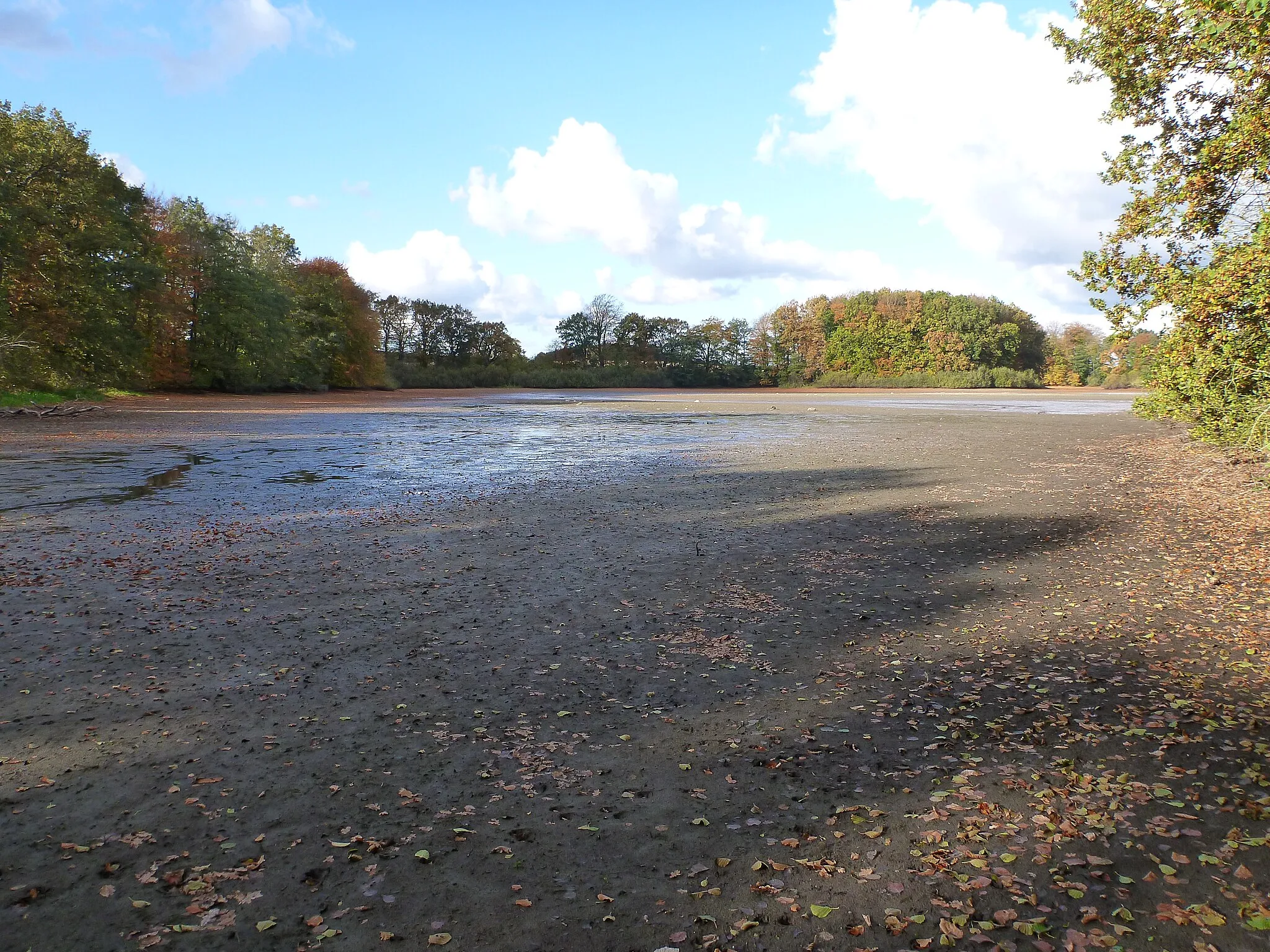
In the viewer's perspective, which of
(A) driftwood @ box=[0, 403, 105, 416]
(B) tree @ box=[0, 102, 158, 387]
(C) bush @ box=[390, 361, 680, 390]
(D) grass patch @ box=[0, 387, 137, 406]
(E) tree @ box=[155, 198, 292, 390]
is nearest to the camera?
(A) driftwood @ box=[0, 403, 105, 416]

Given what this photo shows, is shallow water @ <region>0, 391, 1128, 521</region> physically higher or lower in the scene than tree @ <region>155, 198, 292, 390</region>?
lower

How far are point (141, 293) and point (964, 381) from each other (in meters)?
68.1

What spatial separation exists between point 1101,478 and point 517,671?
40.4ft

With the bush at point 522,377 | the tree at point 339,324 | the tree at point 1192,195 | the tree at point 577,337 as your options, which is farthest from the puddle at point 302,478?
the tree at point 577,337

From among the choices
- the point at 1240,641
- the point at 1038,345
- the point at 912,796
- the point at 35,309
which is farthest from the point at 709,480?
the point at 1038,345

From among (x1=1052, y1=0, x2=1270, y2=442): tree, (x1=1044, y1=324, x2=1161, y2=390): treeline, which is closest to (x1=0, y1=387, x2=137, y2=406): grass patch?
(x1=1052, y1=0, x2=1270, y2=442): tree

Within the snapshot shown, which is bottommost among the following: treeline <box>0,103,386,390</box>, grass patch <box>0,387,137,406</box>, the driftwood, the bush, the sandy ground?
the sandy ground

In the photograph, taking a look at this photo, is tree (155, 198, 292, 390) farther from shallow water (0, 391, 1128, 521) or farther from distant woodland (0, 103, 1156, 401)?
shallow water (0, 391, 1128, 521)

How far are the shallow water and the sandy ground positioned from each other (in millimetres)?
1966

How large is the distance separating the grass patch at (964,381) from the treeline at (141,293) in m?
49.8

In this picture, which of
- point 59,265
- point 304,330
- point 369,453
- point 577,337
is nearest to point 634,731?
point 369,453

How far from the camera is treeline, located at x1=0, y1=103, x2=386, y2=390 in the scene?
92.2 ft

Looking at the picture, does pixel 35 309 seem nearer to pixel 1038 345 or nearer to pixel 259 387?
pixel 259 387

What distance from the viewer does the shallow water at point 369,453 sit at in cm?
1191
